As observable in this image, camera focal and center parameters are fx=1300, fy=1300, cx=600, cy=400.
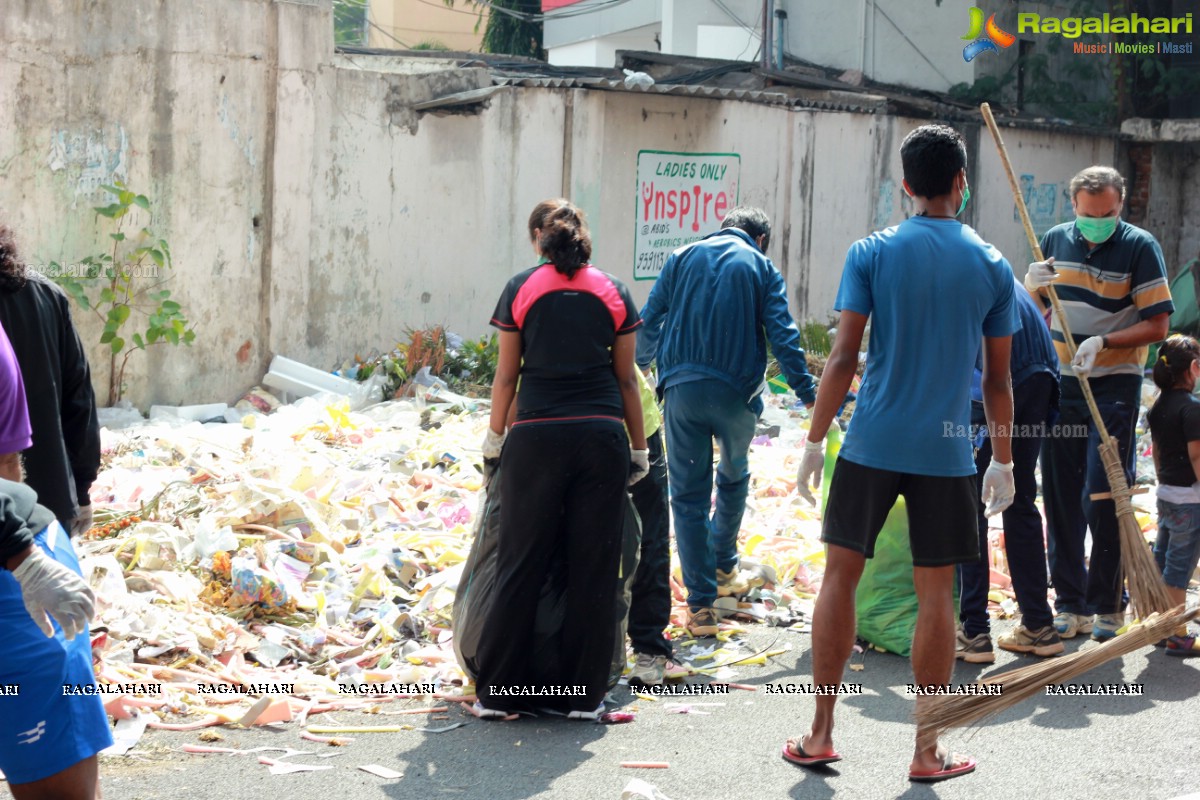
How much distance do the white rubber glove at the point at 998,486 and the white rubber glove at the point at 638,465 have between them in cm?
126

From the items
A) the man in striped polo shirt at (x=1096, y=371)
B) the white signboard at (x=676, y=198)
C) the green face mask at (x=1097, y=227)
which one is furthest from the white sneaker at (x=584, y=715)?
the white signboard at (x=676, y=198)

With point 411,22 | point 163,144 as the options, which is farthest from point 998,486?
point 411,22

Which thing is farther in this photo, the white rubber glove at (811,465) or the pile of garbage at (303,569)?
the pile of garbage at (303,569)

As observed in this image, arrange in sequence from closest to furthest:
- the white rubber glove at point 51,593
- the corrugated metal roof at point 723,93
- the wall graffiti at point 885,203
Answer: the white rubber glove at point 51,593 → the corrugated metal roof at point 723,93 → the wall graffiti at point 885,203

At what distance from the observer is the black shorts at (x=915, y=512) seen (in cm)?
416

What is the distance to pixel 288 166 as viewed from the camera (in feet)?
33.8

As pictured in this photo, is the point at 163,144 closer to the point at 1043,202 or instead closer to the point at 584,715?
the point at 584,715

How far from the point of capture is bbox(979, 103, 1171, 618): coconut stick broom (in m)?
5.27

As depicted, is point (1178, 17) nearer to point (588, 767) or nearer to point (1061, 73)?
point (1061, 73)

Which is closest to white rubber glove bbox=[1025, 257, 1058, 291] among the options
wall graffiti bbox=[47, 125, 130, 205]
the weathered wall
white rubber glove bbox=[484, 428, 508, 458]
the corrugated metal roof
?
white rubber glove bbox=[484, 428, 508, 458]

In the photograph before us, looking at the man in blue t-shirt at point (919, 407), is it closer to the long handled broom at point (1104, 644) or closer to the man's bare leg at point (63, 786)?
the long handled broom at point (1104, 644)

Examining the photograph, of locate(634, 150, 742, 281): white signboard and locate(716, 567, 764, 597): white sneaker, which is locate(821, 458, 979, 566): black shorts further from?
locate(634, 150, 742, 281): white signboard

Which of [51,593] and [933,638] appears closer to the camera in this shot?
[51,593]

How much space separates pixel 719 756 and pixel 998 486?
4.44 ft
